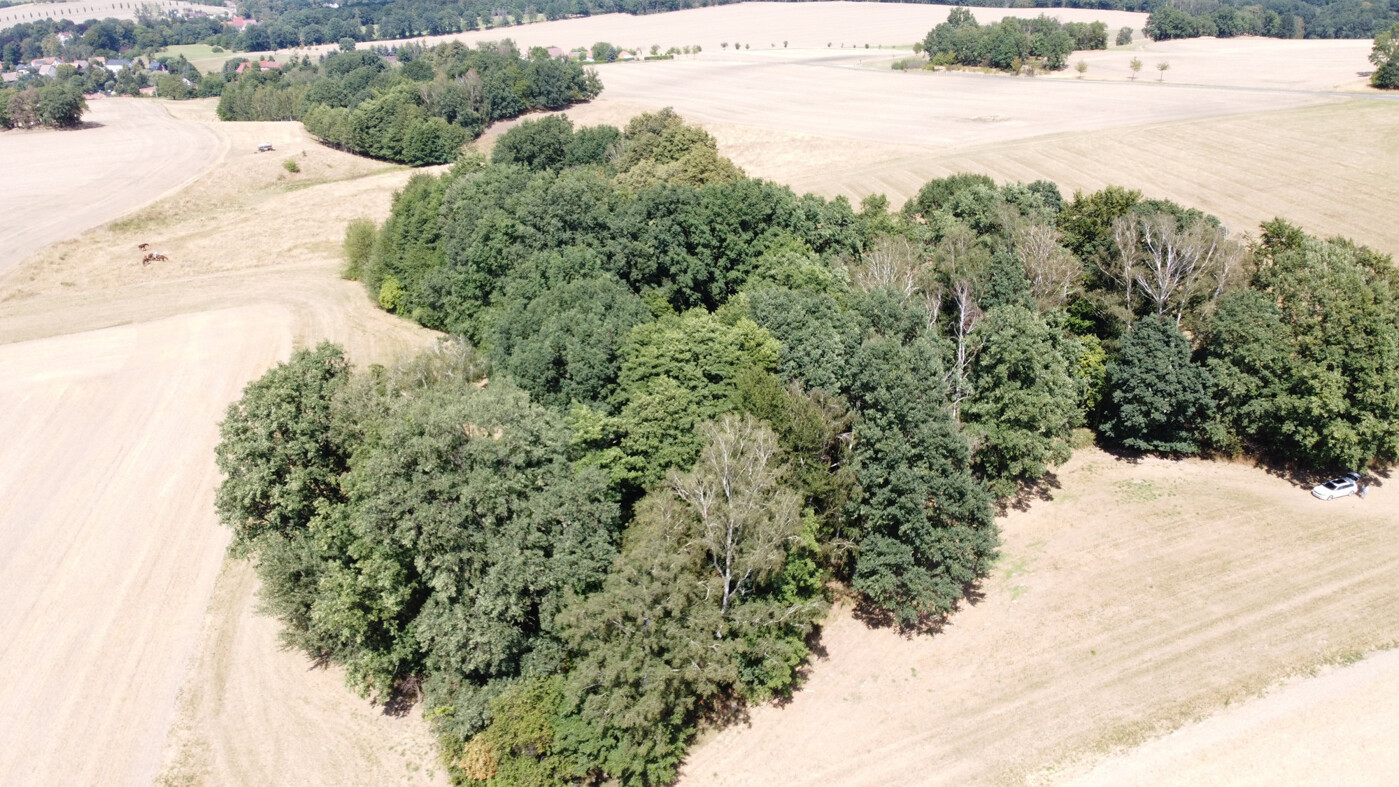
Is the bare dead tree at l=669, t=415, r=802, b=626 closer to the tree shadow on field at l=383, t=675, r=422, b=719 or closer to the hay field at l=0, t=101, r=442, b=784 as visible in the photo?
the tree shadow on field at l=383, t=675, r=422, b=719

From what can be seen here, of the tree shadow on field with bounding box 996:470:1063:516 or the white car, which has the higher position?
the white car

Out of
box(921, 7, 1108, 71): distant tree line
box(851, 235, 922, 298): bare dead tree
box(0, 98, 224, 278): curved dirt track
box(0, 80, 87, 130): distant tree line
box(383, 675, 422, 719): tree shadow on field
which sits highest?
box(921, 7, 1108, 71): distant tree line

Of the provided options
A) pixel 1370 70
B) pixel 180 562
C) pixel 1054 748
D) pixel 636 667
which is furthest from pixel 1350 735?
pixel 1370 70

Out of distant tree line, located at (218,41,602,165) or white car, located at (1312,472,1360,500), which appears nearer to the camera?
white car, located at (1312,472,1360,500)

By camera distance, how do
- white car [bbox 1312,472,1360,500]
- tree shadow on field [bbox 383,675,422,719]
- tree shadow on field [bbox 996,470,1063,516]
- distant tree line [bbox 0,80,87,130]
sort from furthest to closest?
distant tree line [bbox 0,80,87,130], tree shadow on field [bbox 996,470,1063,516], white car [bbox 1312,472,1360,500], tree shadow on field [bbox 383,675,422,719]

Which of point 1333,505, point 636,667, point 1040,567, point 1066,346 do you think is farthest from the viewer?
point 1066,346

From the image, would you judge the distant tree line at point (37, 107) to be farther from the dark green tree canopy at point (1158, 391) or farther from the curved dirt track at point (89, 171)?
the dark green tree canopy at point (1158, 391)

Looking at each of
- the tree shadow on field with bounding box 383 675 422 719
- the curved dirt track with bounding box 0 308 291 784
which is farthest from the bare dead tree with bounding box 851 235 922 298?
the curved dirt track with bounding box 0 308 291 784

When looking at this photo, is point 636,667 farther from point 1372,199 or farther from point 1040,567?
point 1372,199
